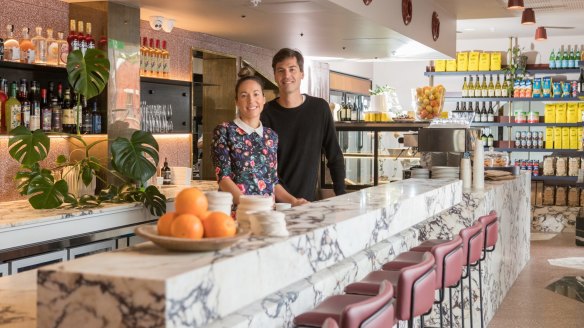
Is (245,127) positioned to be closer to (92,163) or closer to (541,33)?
(92,163)

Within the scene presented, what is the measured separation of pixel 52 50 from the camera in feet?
17.2

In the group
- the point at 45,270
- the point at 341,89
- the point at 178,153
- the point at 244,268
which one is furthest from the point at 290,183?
the point at 341,89

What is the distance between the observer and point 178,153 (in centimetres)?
723

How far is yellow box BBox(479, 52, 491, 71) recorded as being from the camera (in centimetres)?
1247

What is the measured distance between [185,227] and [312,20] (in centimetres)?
454

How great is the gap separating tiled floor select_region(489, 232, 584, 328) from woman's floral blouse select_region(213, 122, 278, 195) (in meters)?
2.78

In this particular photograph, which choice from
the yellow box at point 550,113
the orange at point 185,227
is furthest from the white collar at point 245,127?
the yellow box at point 550,113

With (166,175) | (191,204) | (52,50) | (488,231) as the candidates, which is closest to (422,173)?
(488,231)

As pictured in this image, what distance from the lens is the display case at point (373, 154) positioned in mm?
8289

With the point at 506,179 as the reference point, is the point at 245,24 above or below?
above

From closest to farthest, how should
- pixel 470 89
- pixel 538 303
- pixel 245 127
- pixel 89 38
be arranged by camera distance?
pixel 245 127 < pixel 89 38 < pixel 538 303 < pixel 470 89

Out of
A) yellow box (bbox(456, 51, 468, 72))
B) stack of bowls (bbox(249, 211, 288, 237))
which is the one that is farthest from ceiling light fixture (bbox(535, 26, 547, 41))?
stack of bowls (bbox(249, 211, 288, 237))

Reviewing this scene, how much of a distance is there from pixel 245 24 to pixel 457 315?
3.10 meters

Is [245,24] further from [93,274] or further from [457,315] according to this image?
[93,274]
